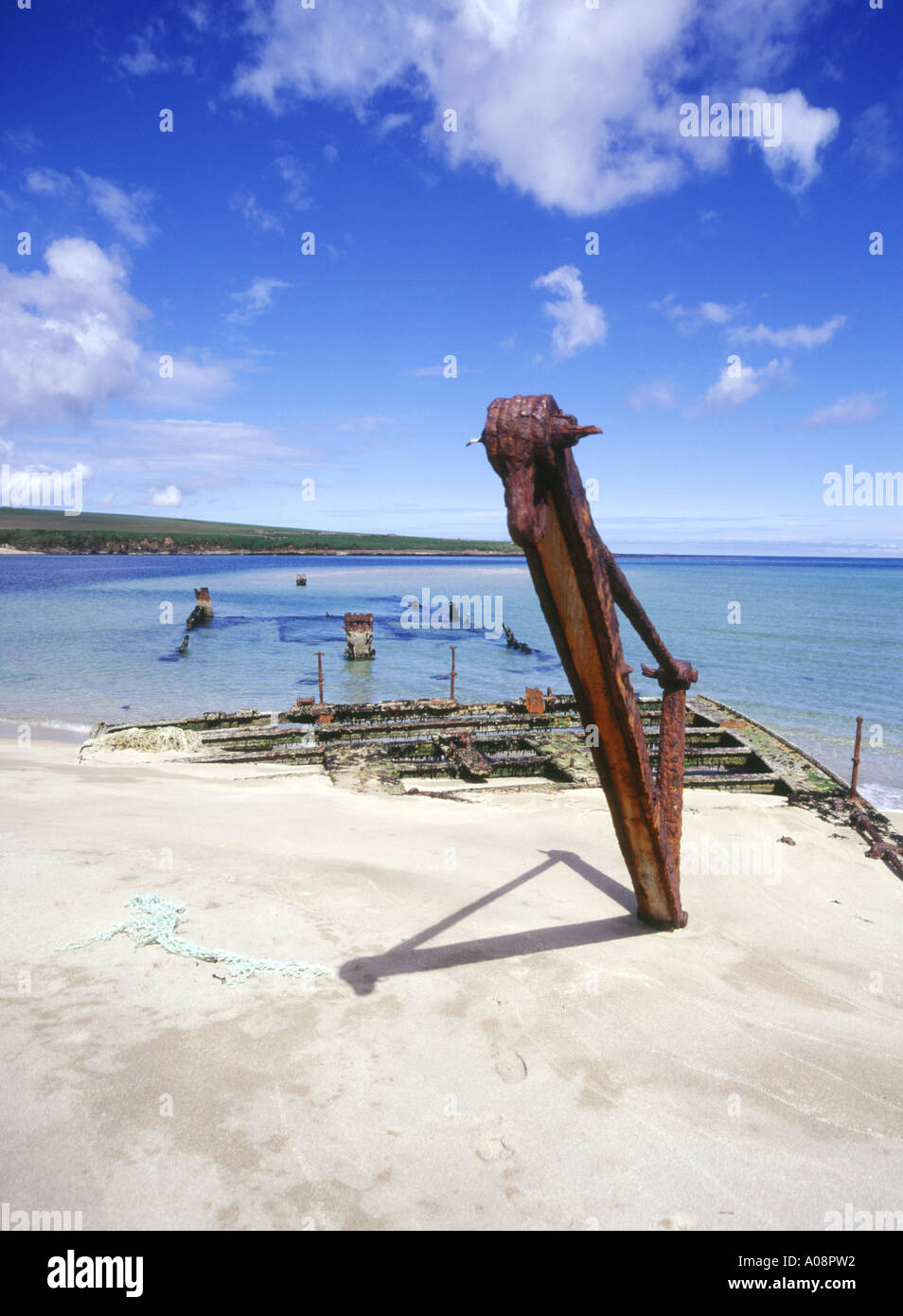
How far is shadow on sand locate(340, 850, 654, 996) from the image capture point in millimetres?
4758

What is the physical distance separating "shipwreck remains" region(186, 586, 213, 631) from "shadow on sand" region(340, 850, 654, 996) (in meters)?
40.4

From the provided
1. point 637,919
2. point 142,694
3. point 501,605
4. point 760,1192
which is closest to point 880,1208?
point 760,1192

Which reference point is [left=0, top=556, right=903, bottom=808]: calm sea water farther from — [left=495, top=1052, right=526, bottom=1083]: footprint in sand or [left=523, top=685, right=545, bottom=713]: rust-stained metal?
[left=495, top=1052, right=526, bottom=1083]: footprint in sand

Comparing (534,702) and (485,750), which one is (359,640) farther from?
(485,750)

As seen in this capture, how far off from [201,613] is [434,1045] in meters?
43.9

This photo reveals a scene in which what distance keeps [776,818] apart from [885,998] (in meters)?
4.70

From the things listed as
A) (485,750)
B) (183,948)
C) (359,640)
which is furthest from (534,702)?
(359,640)

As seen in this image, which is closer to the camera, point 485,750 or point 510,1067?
point 510,1067

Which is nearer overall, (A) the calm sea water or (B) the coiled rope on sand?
(B) the coiled rope on sand

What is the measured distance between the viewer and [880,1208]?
3.11 m

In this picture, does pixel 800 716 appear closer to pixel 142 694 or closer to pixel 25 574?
pixel 142 694

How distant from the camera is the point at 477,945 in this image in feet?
17.3

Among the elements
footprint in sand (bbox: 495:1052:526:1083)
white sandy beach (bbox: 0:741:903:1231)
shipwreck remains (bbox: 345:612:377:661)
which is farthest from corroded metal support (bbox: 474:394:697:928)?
shipwreck remains (bbox: 345:612:377:661)

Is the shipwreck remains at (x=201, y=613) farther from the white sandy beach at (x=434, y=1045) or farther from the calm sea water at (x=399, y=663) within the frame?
the white sandy beach at (x=434, y=1045)
